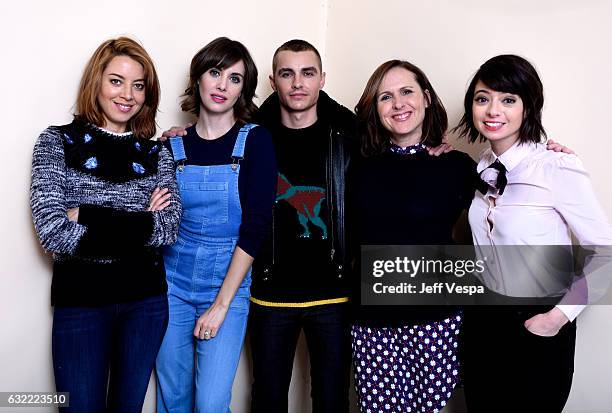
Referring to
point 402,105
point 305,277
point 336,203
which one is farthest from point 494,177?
point 305,277

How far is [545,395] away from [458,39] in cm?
144

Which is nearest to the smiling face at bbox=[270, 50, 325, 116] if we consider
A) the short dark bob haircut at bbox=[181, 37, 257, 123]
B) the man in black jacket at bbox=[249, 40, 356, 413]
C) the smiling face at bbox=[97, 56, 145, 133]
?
the man in black jacket at bbox=[249, 40, 356, 413]

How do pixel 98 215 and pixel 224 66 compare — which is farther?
pixel 224 66

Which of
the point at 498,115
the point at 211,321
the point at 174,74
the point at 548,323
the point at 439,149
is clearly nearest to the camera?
the point at 548,323

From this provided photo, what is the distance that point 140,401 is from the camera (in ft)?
5.69

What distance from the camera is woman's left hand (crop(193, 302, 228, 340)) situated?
178 centimetres

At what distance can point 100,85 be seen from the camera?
5.58 ft

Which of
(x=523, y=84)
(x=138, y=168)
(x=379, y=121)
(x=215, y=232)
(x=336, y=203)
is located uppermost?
(x=523, y=84)

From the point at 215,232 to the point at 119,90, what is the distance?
Answer: 579 mm

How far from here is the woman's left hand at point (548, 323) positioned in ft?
5.00

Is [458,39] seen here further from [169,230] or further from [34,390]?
[34,390]

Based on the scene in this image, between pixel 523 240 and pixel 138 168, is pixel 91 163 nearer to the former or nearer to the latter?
pixel 138 168

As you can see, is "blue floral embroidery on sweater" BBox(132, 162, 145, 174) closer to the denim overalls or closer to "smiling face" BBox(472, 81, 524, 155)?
the denim overalls

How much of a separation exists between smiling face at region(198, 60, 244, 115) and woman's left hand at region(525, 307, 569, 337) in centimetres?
126
